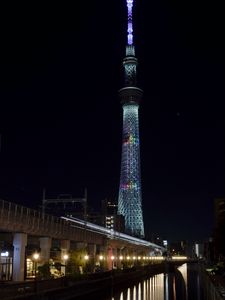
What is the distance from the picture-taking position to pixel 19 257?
1720 inches

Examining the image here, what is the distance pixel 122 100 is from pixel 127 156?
24108 millimetres

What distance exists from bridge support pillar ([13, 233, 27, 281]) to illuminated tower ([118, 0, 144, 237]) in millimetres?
134403

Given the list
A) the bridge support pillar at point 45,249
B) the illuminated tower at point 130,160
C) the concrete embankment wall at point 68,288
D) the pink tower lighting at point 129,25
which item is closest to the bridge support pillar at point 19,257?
the concrete embankment wall at point 68,288

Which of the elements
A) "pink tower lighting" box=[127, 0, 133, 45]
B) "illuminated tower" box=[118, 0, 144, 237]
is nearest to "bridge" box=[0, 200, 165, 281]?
"illuminated tower" box=[118, 0, 144, 237]

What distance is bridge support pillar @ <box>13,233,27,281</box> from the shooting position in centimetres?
4322

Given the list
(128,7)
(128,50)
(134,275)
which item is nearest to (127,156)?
(128,50)

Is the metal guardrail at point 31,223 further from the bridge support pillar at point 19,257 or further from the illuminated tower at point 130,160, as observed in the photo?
the illuminated tower at point 130,160

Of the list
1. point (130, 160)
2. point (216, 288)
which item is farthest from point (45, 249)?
point (130, 160)

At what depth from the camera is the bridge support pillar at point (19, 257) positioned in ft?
142

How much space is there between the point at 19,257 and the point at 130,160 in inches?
5520

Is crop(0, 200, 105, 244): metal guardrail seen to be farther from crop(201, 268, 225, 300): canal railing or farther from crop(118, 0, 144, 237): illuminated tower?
crop(118, 0, 144, 237): illuminated tower

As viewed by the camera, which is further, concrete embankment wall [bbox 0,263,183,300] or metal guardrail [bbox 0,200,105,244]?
metal guardrail [bbox 0,200,105,244]

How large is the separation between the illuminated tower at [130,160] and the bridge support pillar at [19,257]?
13440 centimetres

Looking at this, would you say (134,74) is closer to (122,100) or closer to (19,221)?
(122,100)
